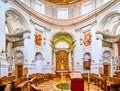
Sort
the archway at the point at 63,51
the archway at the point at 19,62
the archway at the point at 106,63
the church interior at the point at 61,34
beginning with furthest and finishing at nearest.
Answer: the archway at the point at 63,51 < the archway at the point at 106,63 < the archway at the point at 19,62 < the church interior at the point at 61,34

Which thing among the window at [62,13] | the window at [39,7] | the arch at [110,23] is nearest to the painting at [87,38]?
the arch at [110,23]

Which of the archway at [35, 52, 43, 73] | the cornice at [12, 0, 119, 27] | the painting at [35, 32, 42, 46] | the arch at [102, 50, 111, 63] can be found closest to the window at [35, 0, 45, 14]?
the cornice at [12, 0, 119, 27]

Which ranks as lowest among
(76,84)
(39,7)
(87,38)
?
(76,84)

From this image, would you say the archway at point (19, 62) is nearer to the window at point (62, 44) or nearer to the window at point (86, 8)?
the window at point (62, 44)

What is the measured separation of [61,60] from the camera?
97.3 ft

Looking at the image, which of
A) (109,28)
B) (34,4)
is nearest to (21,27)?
(34,4)

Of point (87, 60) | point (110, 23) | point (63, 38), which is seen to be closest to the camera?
point (110, 23)

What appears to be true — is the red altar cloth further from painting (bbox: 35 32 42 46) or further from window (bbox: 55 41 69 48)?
window (bbox: 55 41 69 48)

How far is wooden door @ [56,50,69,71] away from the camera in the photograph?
29348mm

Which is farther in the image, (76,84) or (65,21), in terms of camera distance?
(65,21)

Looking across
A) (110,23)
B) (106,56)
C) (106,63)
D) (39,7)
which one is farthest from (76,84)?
(39,7)

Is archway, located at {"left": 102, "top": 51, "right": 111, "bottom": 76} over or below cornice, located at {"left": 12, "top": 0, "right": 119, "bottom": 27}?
below

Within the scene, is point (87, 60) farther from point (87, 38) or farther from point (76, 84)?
point (76, 84)

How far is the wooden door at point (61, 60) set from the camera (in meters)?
29.3
